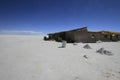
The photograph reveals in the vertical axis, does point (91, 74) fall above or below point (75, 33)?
below

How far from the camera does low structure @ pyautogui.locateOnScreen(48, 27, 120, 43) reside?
25.5 metres

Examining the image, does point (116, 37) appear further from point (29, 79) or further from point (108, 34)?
point (29, 79)

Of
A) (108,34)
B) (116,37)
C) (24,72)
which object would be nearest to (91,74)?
(24,72)

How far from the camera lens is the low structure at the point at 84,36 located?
25517 millimetres

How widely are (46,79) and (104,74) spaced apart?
9.40 feet

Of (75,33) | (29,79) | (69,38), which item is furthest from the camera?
(69,38)

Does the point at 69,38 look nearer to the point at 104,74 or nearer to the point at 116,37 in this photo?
the point at 116,37

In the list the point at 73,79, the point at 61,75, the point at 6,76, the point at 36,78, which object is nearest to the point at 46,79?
the point at 36,78

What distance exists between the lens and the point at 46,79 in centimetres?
493

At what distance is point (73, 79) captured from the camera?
4926mm

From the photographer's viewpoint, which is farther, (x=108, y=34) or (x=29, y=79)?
(x=108, y=34)

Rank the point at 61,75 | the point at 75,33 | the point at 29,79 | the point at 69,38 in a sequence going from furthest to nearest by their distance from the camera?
the point at 69,38 < the point at 75,33 < the point at 61,75 < the point at 29,79

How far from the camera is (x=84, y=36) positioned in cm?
2619

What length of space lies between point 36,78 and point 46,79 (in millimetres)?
463
